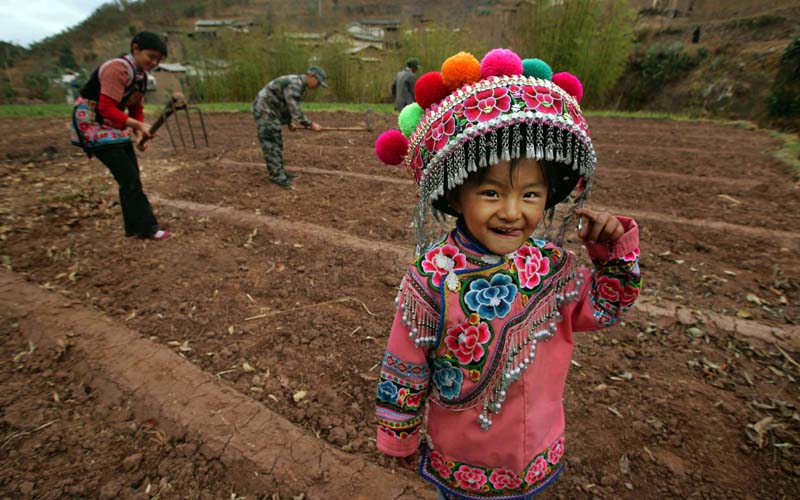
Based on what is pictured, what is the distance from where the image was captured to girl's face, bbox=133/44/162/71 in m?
3.39

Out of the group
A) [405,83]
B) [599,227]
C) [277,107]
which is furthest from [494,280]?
[405,83]

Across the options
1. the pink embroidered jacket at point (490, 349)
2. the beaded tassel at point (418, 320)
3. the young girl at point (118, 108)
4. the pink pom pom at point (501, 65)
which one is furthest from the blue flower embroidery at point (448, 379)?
the young girl at point (118, 108)

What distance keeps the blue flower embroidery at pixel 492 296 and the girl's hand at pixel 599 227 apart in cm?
24

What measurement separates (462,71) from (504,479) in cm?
115

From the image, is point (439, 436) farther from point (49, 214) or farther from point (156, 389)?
point (49, 214)

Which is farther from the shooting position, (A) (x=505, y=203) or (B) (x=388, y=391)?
(B) (x=388, y=391)

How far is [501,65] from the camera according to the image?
102cm

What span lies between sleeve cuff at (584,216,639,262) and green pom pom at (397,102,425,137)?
1.91ft

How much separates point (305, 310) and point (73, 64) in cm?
4326

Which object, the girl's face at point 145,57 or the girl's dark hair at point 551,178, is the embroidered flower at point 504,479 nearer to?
the girl's dark hair at point 551,178

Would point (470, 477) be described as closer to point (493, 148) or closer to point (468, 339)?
point (468, 339)

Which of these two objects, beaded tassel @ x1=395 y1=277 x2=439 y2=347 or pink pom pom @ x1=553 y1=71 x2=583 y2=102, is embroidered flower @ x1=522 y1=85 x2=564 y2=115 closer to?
pink pom pom @ x1=553 y1=71 x2=583 y2=102

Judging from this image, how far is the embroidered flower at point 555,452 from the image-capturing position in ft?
4.06

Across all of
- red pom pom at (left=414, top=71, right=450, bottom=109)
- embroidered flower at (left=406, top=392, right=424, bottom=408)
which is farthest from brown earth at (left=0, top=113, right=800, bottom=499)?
red pom pom at (left=414, top=71, right=450, bottom=109)
